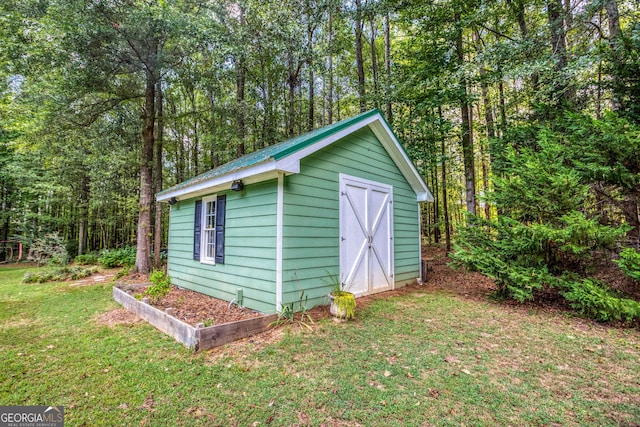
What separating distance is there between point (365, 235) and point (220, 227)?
296cm

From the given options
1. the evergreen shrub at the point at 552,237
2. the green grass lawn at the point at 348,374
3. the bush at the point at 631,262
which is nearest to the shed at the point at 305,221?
the green grass lawn at the point at 348,374

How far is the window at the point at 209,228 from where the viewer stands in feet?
18.1

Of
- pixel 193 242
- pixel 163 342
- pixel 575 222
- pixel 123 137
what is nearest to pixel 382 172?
pixel 575 222

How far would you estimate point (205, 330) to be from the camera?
3.30 metres

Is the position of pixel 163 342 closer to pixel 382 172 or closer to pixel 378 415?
pixel 378 415

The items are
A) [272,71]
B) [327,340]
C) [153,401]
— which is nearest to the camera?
[153,401]

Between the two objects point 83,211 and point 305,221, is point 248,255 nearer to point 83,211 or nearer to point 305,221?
point 305,221

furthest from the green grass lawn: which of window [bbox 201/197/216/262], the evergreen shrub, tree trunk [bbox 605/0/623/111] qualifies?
tree trunk [bbox 605/0/623/111]

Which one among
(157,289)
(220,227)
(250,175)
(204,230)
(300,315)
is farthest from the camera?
(204,230)

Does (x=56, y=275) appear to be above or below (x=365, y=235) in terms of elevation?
below

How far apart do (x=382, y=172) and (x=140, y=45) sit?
723 cm

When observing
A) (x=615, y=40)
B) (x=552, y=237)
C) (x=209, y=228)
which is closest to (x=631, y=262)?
(x=552, y=237)

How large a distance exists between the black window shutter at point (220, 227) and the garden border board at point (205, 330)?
1.46 metres

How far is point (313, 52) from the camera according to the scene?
8820 millimetres
